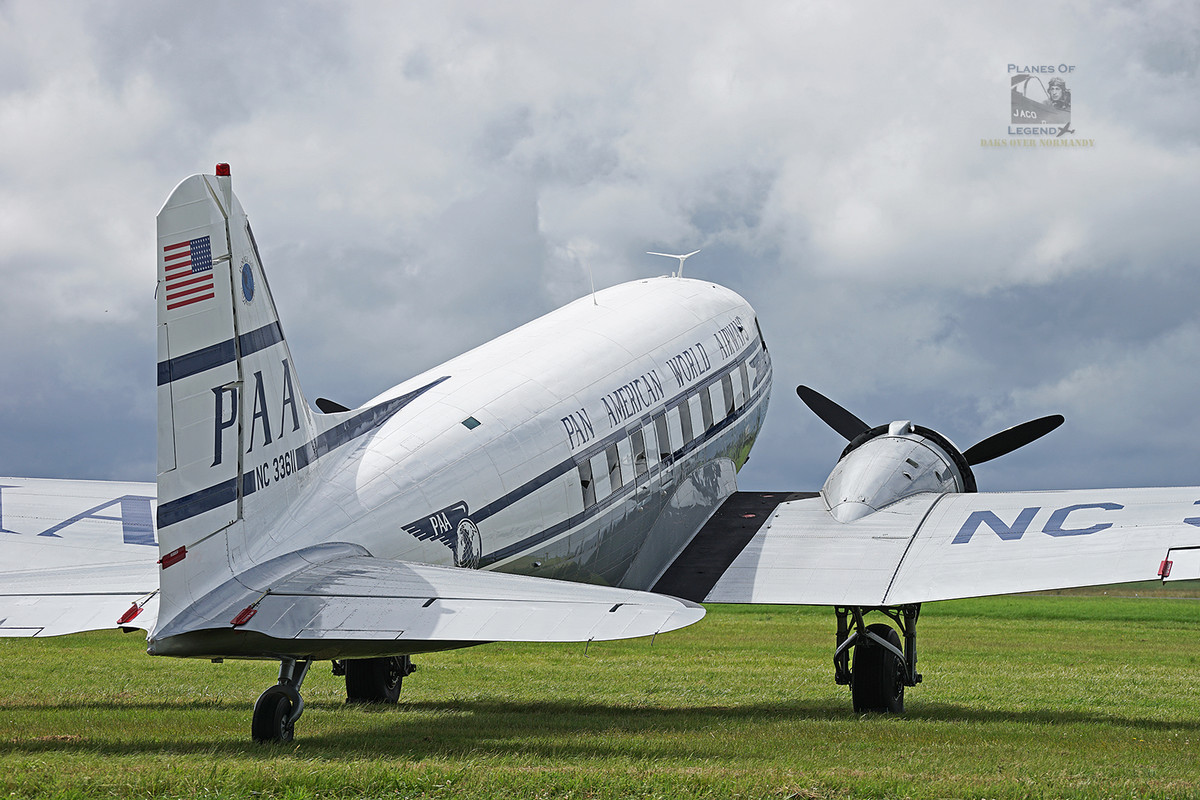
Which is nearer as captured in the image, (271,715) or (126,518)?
(271,715)

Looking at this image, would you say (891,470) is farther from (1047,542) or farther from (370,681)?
(370,681)

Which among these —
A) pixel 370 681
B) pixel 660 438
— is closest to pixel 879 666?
pixel 660 438

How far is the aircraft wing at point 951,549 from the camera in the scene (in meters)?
13.6

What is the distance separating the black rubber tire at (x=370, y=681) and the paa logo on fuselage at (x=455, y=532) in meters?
4.42

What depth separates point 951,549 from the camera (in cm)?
1458

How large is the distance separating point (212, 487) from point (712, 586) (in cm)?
700

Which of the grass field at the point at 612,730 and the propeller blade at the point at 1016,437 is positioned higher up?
the propeller blade at the point at 1016,437

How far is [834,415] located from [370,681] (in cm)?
857

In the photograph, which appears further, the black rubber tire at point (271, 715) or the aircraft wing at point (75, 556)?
the black rubber tire at point (271, 715)

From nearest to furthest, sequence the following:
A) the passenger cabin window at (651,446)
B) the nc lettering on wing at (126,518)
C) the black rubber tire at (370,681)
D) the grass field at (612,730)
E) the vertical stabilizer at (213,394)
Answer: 1. the grass field at (612,730)
2. the vertical stabilizer at (213,394)
3. the nc lettering on wing at (126,518)
4. the black rubber tire at (370,681)
5. the passenger cabin window at (651,446)

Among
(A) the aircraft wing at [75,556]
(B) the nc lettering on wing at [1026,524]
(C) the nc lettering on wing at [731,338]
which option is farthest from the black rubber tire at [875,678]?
(A) the aircraft wing at [75,556]

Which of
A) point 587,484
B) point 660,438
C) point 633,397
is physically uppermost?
point 633,397

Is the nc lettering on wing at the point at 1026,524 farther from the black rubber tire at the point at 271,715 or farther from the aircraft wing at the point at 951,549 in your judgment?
the black rubber tire at the point at 271,715

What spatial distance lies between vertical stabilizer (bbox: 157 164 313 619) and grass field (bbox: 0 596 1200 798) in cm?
161
